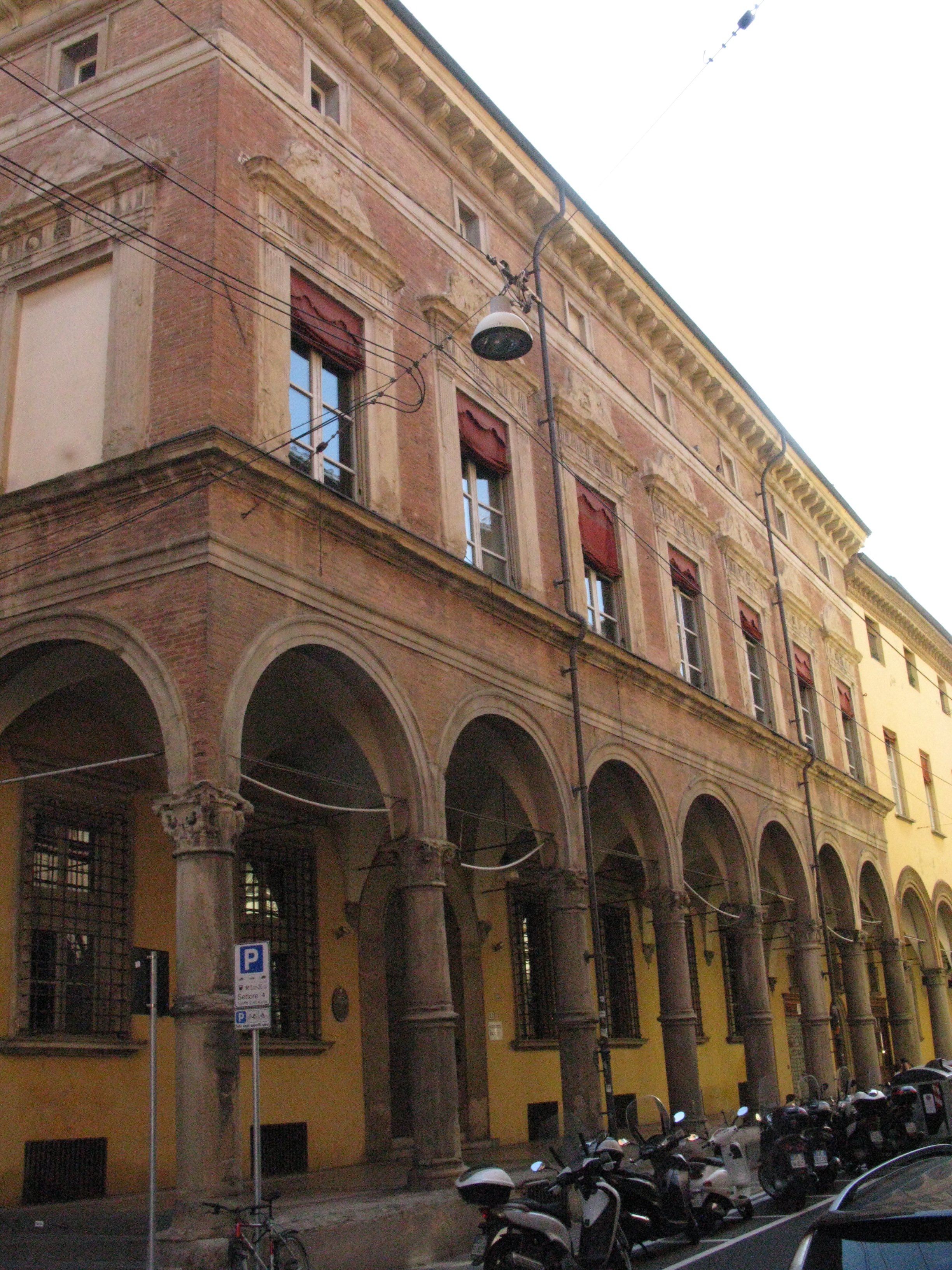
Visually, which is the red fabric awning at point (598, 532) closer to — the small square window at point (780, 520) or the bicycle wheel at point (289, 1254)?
the small square window at point (780, 520)

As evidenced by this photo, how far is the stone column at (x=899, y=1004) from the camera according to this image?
91.2 ft

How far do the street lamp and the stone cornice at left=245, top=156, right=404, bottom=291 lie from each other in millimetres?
1300

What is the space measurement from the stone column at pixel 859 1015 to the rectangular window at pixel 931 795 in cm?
990

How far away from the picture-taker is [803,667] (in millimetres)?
26938

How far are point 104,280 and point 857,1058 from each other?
19931 mm

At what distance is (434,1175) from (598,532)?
970 centimetres

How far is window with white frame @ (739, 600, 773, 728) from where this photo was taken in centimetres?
2397

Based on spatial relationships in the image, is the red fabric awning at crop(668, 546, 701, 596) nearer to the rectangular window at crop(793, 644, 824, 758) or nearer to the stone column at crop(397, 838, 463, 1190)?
the rectangular window at crop(793, 644, 824, 758)

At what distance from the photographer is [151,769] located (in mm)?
14312

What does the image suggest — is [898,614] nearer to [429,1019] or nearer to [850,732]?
[850,732]

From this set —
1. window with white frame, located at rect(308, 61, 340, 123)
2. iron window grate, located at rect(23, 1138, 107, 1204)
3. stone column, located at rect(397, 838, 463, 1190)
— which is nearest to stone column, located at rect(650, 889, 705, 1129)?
stone column, located at rect(397, 838, 463, 1190)

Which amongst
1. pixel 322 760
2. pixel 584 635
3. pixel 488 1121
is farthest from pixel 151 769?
pixel 488 1121

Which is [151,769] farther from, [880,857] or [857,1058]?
[880,857]

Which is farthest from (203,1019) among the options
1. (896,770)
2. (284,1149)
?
(896,770)
